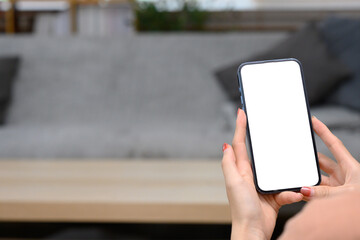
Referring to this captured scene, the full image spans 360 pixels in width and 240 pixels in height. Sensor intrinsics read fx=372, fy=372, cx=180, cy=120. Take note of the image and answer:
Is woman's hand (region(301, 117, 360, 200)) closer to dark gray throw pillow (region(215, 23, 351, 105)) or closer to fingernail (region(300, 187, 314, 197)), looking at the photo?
fingernail (region(300, 187, 314, 197))

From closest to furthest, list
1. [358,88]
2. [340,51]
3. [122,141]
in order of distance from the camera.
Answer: [122,141], [358,88], [340,51]

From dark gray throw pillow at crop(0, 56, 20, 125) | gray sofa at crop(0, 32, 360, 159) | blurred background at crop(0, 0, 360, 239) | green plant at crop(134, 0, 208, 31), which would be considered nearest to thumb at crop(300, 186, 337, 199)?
blurred background at crop(0, 0, 360, 239)

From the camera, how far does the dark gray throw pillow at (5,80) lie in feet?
4.85

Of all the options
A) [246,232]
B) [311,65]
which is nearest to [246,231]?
[246,232]

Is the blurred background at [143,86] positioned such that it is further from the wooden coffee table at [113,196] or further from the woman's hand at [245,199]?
the woman's hand at [245,199]

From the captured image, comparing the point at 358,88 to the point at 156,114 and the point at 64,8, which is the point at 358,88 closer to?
the point at 156,114

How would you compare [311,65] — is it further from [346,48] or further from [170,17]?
[170,17]

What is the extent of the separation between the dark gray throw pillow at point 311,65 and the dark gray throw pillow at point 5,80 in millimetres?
854

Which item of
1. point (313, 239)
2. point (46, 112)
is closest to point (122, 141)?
point (46, 112)

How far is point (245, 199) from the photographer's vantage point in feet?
0.92

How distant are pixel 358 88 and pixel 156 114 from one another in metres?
0.74

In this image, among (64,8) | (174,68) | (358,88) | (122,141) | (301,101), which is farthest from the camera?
(64,8)

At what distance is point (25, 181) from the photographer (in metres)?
0.74

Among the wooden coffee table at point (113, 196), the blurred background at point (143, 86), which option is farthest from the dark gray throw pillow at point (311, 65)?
the wooden coffee table at point (113, 196)
